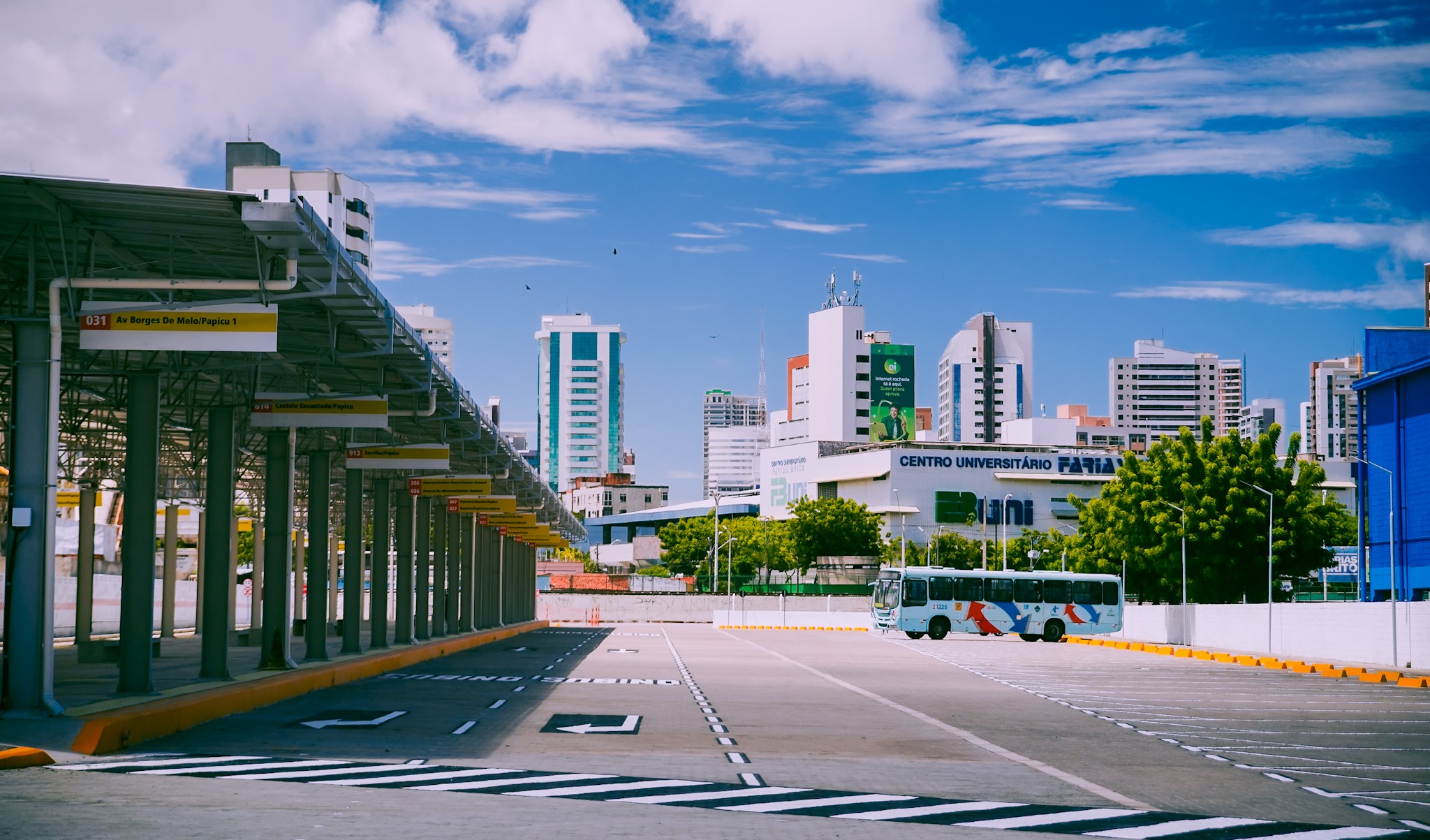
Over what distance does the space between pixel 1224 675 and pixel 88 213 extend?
31.0 m

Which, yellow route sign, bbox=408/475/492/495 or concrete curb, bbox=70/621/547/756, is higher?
yellow route sign, bbox=408/475/492/495

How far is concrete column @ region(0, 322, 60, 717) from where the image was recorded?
60.5ft

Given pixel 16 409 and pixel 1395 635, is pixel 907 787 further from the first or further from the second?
pixel 1395 635

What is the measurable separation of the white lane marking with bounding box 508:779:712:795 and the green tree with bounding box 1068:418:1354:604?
66.1 m

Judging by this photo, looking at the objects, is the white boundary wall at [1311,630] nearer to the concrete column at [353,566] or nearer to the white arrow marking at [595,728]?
the concrete column at [353,566]

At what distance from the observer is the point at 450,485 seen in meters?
46.6

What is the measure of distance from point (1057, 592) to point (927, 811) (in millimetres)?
58864

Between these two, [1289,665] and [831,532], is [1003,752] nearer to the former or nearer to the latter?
[1289,665]

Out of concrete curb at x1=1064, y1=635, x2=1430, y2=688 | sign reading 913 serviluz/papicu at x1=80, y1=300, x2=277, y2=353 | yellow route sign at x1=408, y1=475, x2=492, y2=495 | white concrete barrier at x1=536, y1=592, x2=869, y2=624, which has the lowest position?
white concrete barrier at x1=536, y1=592, x2=869, y2=624

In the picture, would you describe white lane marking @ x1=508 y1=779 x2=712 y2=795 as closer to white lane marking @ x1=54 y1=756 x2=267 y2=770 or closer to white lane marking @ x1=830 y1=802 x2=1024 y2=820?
white lane marking @ x1=830 y1=802 x2=1024 y2=820

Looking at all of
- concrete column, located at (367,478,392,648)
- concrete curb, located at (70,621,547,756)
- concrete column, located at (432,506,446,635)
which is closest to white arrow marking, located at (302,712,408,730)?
concrete curb, located at (70,621,547,756)

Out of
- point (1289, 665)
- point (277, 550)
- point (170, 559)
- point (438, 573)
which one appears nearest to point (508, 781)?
point (277, 550)

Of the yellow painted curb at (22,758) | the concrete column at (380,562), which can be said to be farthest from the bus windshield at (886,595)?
the yellow painted curb at (22,758)

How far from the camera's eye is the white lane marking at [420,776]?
14.5 m
